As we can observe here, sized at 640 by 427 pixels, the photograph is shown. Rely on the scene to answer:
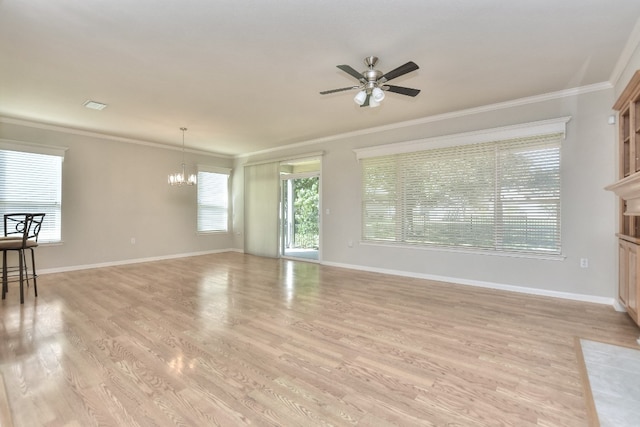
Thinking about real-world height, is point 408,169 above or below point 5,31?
below

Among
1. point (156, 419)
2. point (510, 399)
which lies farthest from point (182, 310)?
point (510, 399)

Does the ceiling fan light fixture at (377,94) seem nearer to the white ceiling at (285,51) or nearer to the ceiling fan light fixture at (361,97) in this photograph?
the ceiling fan light fixture at (361,97)

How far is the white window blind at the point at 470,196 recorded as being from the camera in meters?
4.03

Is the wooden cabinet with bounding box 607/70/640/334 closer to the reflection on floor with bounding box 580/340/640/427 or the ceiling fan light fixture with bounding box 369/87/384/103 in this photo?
the reflection on floor with bounding box 580/340/640/427

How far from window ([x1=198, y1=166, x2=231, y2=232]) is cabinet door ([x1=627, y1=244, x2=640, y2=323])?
7.60 m

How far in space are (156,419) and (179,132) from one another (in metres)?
5.30

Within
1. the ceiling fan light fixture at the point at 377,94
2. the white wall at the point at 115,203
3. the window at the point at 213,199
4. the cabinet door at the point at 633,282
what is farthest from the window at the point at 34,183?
the cabinet door at the point at 633,282

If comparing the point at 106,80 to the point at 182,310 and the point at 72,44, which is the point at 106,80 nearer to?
the point at 72,44

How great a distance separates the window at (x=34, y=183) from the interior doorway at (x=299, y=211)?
13.7 feet

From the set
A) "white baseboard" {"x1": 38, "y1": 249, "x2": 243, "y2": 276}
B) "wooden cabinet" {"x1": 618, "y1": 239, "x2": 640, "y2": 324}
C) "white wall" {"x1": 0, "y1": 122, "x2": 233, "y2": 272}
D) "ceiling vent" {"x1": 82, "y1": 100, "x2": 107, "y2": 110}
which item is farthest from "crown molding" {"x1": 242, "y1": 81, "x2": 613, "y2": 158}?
"white baseboard" {"x1": 38, "y1": 249, "x2": 243, "y2": 276}

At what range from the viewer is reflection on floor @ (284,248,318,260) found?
704 cm

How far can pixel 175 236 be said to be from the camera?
7.09 m

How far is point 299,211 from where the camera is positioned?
7391 mm

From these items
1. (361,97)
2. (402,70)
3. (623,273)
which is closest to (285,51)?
(361,97)
